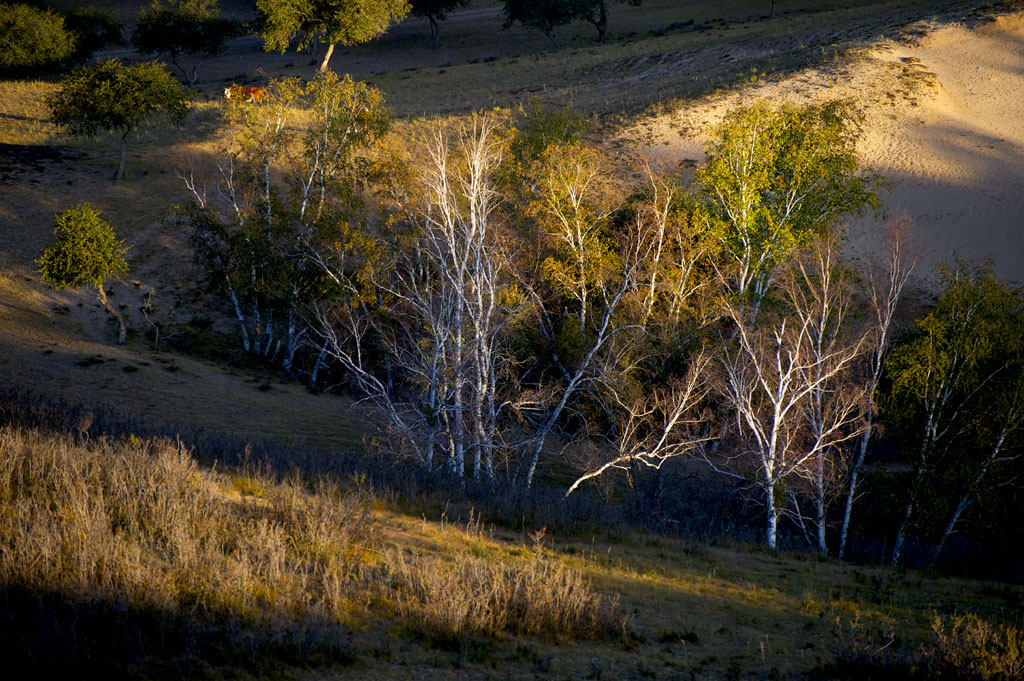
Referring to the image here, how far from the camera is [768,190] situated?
115ft

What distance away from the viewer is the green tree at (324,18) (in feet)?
196

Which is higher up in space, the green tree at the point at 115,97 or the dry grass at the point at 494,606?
the green tree at the point at 115,97

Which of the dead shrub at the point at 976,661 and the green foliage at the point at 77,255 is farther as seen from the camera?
the green foliage at the point at 77,255

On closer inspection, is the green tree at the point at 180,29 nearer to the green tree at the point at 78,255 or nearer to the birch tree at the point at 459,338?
the green tree at the point at 78,255

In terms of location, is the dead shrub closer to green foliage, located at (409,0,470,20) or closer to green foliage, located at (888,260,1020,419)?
green foliage, located at (888,260,1020,419)

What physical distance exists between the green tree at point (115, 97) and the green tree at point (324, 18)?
60.9 feet

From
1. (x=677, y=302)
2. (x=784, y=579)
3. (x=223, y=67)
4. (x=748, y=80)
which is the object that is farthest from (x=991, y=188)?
(x=223, y=67)

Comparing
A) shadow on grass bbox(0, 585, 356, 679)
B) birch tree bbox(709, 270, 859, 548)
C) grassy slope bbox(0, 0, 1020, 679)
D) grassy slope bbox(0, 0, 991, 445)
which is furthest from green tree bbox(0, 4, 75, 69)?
shadow on grass bbox(0, 585, 356, 679)

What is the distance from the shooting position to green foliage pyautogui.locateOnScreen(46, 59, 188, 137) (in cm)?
4147

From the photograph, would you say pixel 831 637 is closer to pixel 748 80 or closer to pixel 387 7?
pixel 748 80

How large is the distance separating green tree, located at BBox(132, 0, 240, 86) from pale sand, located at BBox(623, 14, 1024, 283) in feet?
150

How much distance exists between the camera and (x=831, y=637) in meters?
12.4

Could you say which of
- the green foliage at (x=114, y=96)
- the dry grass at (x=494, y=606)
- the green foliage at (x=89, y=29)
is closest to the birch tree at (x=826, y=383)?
the dry grass at (x=494, y=606)

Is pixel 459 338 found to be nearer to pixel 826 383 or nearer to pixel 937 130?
pixel 826 383
